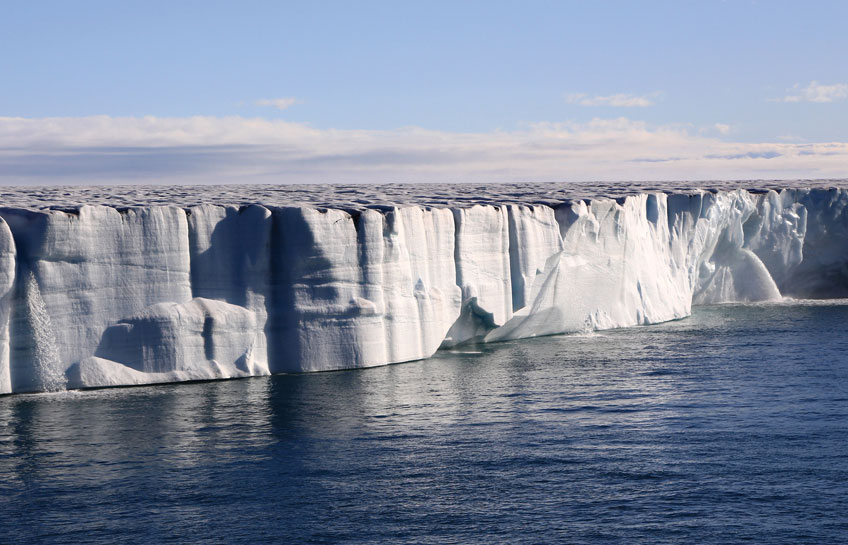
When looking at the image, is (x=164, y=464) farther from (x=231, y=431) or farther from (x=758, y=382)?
(x=758, y=382)

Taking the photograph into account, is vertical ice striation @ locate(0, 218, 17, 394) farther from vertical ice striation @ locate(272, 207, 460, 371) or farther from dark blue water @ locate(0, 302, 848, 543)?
vertical ice striation @ locate(272, 207, 460, 371)

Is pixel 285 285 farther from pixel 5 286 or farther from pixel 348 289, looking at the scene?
pixel 5 286

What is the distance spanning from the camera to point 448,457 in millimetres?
12305

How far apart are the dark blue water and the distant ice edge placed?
0.61 meters

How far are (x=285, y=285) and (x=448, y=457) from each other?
243 inches

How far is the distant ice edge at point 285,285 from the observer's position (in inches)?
624

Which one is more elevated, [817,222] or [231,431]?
[817,222]

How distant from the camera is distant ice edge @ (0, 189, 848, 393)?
15.8 meters

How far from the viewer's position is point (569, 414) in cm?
1448

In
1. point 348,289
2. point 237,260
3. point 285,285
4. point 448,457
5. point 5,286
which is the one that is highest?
point 237,260

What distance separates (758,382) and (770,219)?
1256 cm

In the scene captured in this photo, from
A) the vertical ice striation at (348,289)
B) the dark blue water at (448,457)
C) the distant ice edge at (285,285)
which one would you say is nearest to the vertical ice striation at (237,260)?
the distant ice edge at (285,285)

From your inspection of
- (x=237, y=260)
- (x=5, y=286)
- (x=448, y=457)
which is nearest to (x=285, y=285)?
(x=237, y=260)

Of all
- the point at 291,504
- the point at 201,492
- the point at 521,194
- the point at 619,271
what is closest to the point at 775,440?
the point at 291,504
